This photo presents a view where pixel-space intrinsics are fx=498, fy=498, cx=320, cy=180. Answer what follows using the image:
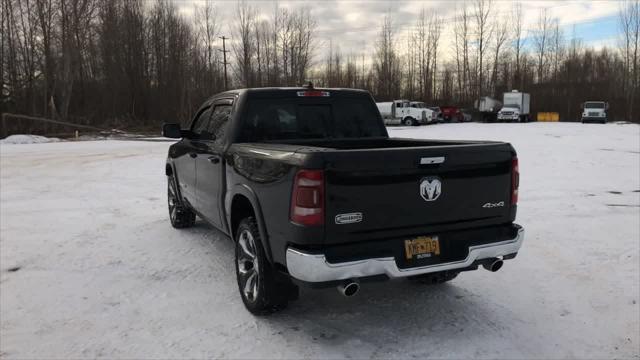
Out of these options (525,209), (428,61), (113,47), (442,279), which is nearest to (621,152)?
(525,209)

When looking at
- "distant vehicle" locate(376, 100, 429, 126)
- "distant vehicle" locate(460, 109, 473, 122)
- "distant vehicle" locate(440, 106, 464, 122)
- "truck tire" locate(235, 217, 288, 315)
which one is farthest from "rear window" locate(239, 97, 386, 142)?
"distant vehicle" locate(460, 109, 473, 122)

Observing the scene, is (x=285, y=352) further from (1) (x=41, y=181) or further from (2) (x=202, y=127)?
(1) (x=41, y=181)

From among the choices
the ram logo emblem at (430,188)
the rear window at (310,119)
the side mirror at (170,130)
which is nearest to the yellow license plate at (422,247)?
the ram logo emblem at (430,188)

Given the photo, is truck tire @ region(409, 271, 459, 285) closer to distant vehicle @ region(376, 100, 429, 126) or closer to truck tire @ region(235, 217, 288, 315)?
truck tire @ region(235, 217, 288, 315)

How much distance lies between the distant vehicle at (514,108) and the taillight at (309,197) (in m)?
46.5

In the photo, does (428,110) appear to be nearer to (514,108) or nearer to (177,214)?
(514,108)

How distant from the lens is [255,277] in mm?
4207

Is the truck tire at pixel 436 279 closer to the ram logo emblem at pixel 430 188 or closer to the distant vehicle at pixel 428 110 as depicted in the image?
the ram logo emblem at pixel 430 188

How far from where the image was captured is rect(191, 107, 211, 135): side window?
604cm

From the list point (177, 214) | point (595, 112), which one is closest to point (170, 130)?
point (177, 214)

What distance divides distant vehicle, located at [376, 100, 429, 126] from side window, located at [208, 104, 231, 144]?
124 feet

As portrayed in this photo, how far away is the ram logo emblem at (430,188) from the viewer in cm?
364

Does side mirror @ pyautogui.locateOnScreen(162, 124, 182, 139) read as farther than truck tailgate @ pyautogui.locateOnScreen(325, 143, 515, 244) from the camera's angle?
Yes

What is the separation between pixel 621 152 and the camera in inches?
705
